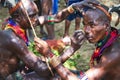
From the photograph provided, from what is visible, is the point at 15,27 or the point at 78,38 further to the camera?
the point at 15,27

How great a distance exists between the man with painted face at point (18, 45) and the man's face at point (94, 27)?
32 centimetres

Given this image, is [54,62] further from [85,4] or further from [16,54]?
[85,4]

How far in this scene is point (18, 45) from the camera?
4004 mm

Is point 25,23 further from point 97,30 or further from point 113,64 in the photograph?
point 113,64

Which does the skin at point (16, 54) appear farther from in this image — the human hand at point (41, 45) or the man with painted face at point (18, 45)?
the human hand at point (41, 45)

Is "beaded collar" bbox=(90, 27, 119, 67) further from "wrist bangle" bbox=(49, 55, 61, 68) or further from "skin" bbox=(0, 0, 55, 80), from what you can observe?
"skin" bbox=(0, 0, 55, 80)

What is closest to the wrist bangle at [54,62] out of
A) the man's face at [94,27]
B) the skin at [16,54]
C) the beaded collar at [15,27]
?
the skin at [16,54]

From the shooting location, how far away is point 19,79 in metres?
4.50

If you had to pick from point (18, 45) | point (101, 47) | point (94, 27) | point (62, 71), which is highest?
point (94, 27)

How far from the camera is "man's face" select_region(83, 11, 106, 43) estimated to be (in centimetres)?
370

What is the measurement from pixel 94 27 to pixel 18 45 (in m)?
1.05

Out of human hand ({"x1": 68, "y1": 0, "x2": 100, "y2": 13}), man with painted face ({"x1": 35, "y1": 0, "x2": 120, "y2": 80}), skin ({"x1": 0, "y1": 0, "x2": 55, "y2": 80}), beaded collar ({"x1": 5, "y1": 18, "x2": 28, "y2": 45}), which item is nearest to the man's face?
man with painted face ({"x1": 35, "y1": 0, "x2": 120, "y2": 80})

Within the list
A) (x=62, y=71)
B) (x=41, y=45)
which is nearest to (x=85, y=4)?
(x=41, y=45)

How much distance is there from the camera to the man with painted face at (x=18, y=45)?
13.2 feet
